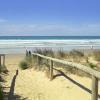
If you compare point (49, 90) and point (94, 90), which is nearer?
point (94, 90)

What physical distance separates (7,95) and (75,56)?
10056 millimetres

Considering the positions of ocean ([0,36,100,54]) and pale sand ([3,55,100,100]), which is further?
ocean ([0,36,100,54])

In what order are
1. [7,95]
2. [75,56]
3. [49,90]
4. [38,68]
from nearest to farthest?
[7,95] → [49,90] → [38,68] → [75,56]

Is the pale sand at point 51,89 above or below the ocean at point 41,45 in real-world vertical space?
above

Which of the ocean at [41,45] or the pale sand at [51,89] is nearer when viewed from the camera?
the pale sand at [51,89]

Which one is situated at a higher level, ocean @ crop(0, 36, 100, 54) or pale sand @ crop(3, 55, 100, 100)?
pale sand @ crop(3, 55, 100, 100)

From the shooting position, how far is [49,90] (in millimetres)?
10188

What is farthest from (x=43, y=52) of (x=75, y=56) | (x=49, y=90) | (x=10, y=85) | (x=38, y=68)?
(x=49, y=90)

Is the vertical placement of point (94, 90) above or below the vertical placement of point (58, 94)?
above

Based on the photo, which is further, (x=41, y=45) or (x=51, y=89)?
(x=41, y=45)

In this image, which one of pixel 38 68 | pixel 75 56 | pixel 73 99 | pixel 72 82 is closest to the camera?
pixel 73 99

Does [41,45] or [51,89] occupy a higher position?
[51,89]

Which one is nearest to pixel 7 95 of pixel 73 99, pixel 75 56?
pixel 73 99

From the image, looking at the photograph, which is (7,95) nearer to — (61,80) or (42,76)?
(61,80)
